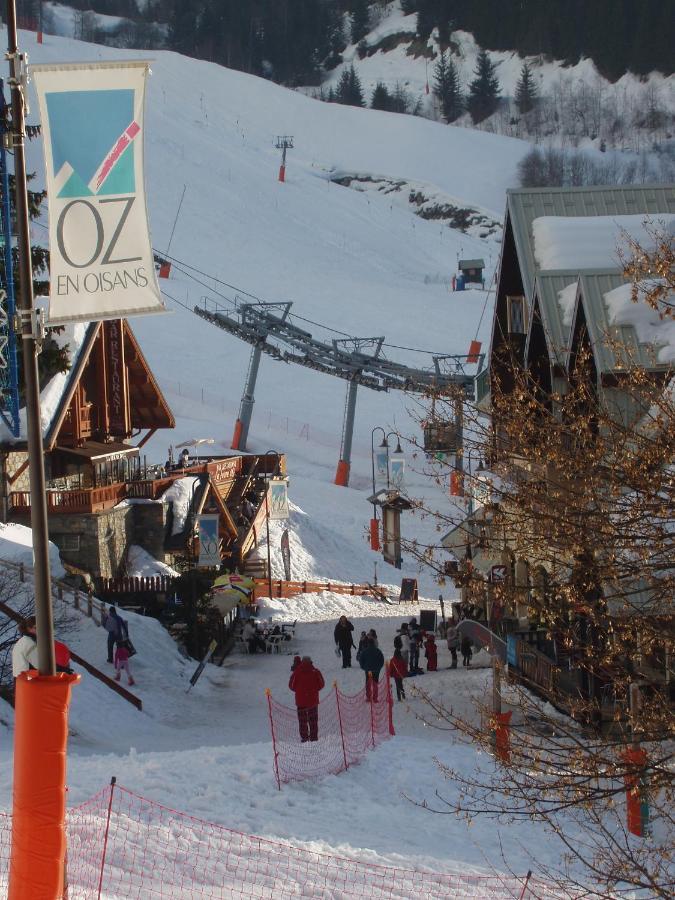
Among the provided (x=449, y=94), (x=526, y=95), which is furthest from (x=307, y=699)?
(x=449, y=94)

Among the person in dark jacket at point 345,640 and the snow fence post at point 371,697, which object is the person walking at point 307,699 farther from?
the person in dark jacket at point 345,640

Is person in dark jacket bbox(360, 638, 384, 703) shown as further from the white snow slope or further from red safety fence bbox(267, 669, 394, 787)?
the white snow slope

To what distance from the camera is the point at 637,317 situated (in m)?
16.4

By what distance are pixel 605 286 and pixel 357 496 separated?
29511mm

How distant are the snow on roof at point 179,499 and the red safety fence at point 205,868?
2167cm

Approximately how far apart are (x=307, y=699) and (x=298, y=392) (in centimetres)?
4939

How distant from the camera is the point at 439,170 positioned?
131 metres

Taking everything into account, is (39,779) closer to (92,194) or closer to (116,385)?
(92,194)

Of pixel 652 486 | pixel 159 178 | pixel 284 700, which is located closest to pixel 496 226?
pixel 159 178

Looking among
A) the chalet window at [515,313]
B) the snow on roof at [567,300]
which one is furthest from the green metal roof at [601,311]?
the chalet window at [515,313]

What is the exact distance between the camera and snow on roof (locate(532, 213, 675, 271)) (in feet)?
65.6

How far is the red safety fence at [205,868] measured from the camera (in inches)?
374

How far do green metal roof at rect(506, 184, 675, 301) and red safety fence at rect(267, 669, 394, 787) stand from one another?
24.3ft

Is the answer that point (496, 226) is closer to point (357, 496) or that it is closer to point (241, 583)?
point (357, 496)
